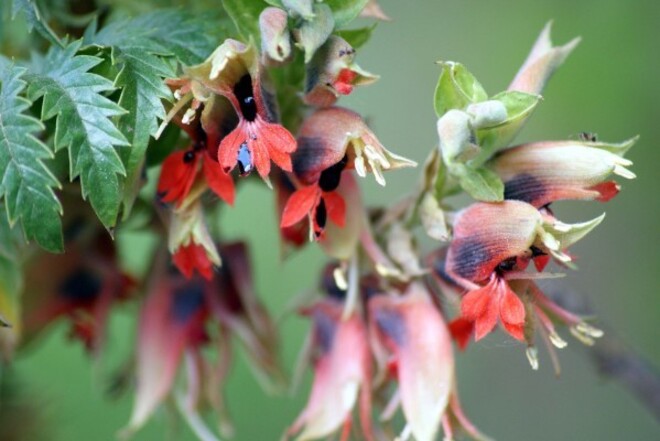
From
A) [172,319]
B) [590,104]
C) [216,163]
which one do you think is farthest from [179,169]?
[590,104]

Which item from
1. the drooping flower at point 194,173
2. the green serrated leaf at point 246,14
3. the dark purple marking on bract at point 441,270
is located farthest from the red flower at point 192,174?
the dark purple marking on bract at point 441,270

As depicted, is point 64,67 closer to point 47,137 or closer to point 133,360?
point 47,137

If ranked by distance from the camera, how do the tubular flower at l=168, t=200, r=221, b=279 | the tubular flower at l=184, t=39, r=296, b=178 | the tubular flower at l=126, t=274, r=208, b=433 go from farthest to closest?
the tubular flower at l=126, t=274, r=208, b=433 → the tubular flower at l=168, t=200, r=221, b=279 → the tubular flower at l=184, t=39, r=296, b=178

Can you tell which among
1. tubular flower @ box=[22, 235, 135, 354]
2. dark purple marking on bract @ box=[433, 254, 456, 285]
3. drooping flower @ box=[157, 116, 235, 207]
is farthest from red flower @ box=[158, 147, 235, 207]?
tubular flower @ box=[22, 235, 135, 354]

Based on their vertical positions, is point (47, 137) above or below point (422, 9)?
above

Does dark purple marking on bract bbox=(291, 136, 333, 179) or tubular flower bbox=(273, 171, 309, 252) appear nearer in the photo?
dark purple marking on bract bbox=(291, 136, 333, 179)

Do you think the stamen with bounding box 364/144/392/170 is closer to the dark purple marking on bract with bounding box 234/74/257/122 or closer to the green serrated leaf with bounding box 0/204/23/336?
the dark purple marking on bract with bounding box 234/74/257/122

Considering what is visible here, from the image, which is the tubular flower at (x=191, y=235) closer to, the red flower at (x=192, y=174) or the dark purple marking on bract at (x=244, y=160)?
the red flower at (x=192, y=174)
